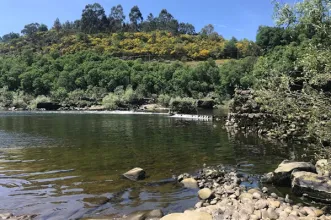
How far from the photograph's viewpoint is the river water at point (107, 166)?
47.5 feet

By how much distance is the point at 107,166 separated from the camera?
22000 mm

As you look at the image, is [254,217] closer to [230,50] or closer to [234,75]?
[234,75]

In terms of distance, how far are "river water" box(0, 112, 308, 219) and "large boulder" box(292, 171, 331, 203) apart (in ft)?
8.33

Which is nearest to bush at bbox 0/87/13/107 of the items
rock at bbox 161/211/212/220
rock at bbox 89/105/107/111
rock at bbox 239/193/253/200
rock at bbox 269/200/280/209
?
rock at bbox 89/105/107/111

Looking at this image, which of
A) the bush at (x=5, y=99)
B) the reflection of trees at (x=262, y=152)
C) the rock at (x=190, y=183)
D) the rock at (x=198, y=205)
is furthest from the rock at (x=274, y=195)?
the bush at (x=5, y=99)

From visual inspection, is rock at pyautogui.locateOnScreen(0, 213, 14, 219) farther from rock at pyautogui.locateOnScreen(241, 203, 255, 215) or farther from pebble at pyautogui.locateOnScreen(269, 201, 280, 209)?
pebble at pyautogui.locateOnScreen(269, 201, 280, 209)

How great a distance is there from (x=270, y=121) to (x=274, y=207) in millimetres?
25811

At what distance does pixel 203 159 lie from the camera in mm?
24297

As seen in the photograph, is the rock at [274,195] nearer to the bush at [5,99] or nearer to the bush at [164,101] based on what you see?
the bush at [164,101]

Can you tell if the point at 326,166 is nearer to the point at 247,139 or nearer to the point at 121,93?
the point at 247,139

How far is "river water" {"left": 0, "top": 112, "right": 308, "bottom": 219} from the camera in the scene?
571 inches

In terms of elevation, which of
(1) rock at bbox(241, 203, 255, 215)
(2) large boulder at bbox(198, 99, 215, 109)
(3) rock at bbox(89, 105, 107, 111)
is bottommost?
(1) rock at bbox(241, 203, 255, 215)

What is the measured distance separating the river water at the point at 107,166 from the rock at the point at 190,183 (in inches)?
18.6

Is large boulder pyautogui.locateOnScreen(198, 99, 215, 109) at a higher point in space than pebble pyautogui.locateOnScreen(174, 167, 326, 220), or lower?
higher
